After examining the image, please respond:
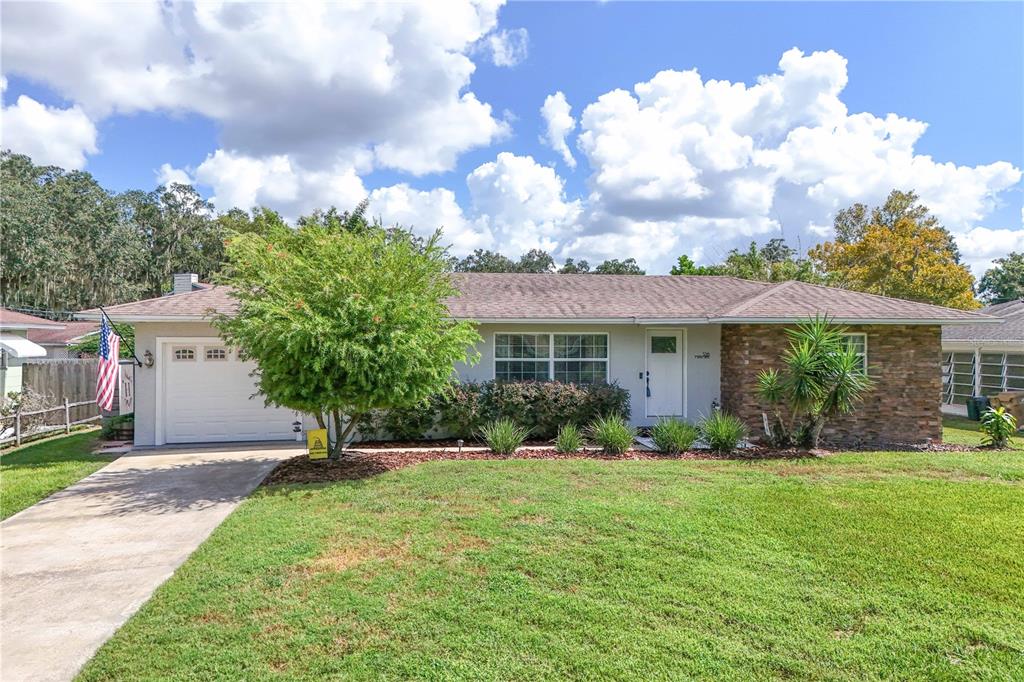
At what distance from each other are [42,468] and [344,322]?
5948 millimetres

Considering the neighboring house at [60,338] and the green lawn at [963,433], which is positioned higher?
the neighboring house at [60,338]

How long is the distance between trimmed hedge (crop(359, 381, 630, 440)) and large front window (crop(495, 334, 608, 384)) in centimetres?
69

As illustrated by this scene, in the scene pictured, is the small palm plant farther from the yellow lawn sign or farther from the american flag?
the american flag

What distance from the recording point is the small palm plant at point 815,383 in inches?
376

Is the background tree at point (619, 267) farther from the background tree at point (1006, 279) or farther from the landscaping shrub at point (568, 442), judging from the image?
the landscaping shrub at point (568, 442)

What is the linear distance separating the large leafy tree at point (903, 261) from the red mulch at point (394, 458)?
66.2 ft

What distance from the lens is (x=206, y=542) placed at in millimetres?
5398

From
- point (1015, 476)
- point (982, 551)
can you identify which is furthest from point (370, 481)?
point (1015, 476)

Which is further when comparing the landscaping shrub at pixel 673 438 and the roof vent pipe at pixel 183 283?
the roof vent pipe at pixel 183 283

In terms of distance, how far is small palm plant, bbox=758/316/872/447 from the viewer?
9547 millimetres

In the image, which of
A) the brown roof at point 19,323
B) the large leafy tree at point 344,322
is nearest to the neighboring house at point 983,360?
the large leafy tree at point 344,322

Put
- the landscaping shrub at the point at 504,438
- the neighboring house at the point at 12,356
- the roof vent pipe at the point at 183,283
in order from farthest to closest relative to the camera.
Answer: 1. the roof vent pipe at the point at 183,283
2. the neighboring house at the point at 12,356
3. the landscaping shrub at the point at 504,438

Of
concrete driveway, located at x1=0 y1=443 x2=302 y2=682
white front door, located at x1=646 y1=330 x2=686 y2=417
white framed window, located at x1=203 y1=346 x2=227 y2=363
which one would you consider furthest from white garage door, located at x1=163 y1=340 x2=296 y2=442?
white front door, located at x1=646 y1=330 x2=686 y2=417

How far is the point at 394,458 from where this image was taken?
9406 mm
